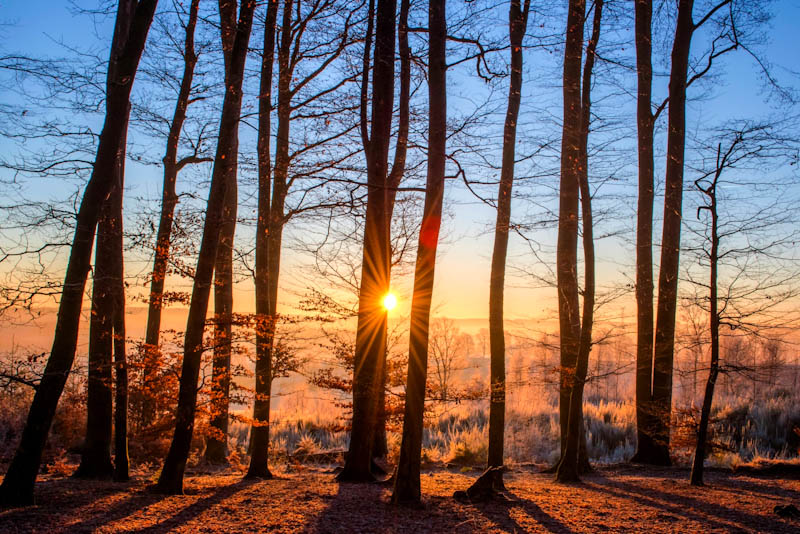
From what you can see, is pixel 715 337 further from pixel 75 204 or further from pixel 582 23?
pixel 75 204

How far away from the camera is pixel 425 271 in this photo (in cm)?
681

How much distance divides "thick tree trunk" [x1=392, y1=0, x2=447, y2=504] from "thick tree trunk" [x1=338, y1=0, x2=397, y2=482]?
101cm

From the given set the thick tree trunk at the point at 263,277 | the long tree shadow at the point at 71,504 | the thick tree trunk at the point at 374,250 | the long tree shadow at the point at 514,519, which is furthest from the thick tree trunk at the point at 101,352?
the long tree shadow at the point at 514,519

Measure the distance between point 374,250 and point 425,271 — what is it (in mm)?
1602

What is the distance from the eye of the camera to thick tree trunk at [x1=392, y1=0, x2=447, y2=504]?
20.9 ft

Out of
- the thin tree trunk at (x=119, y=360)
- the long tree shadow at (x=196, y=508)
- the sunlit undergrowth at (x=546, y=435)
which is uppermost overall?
the thin tree trunk at (x=119, y=360)

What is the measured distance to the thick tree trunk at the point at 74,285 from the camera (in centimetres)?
583

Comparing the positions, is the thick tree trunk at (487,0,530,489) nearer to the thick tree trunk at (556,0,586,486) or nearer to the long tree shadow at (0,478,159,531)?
the thick tree trunk at (556,0,586,486)

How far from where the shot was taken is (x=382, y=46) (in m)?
7.90

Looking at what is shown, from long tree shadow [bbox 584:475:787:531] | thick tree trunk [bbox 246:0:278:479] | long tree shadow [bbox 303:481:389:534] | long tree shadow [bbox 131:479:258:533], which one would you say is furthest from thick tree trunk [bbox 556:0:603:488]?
long tree shadow [bbox 131:479:258:533]

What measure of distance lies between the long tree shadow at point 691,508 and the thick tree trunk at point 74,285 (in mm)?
7353

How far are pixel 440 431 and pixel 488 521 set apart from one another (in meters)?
12.6

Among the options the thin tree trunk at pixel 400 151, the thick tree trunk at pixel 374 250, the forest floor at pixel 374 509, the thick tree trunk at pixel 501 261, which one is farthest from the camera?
the thin tree trunk at pixel 400 151

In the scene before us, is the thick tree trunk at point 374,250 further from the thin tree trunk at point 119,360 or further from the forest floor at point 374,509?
the thin tree trunk at point 119,360
